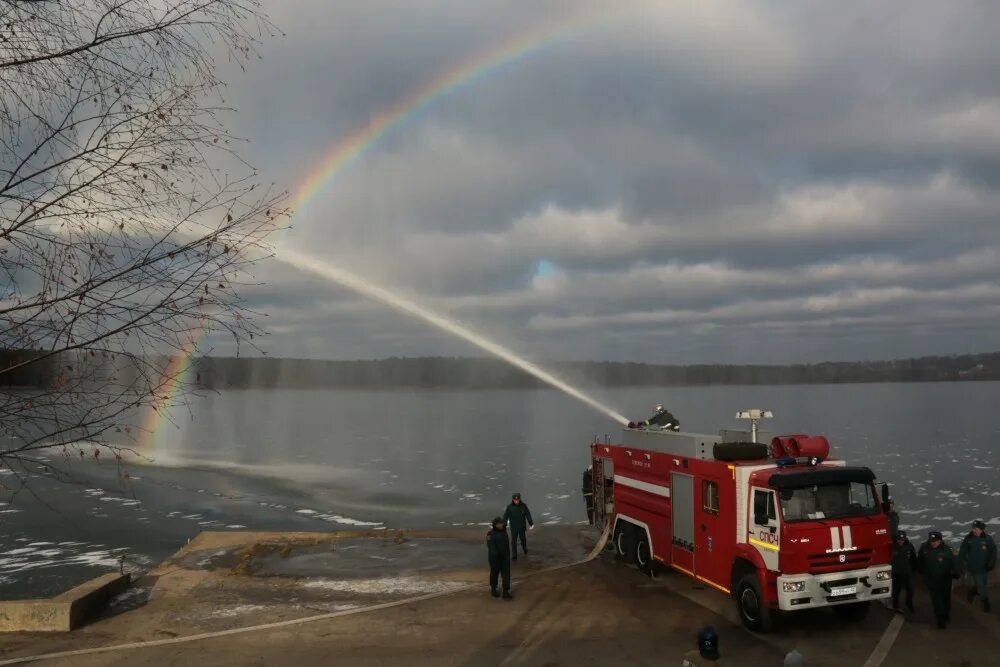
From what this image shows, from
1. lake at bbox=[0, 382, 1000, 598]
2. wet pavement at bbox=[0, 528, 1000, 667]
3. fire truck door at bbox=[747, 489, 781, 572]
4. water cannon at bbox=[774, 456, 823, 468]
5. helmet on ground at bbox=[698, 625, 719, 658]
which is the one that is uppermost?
water cannon at bbox=[774, 456, 823, 468]

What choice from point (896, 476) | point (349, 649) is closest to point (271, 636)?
point (349, 649)

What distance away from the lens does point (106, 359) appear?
4699 mm

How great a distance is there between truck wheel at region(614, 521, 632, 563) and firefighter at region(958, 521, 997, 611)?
7156 millimetres

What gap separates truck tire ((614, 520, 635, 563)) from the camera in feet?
62.8

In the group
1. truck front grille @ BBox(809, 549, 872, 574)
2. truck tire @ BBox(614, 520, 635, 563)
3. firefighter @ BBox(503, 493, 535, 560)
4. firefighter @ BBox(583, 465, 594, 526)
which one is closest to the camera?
truck front grille @ BBox(809, 549, 872, 574)

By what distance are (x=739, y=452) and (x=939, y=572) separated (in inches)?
154

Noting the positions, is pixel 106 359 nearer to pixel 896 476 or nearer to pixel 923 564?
pixel 923 564

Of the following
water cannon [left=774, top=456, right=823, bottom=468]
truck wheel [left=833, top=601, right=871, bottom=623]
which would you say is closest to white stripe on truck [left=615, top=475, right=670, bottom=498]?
water cannon [left=774, top=456, right=823, bottom=468]

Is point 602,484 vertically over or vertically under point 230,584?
over

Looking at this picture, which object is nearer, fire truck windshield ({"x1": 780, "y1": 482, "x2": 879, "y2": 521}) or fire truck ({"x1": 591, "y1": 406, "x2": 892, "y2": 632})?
fire truck ({"x1": 591, "y1": 406, "x2": 892, "y2": 632})

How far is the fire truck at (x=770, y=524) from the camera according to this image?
43.5 ft

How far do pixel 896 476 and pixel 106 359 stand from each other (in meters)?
64.2

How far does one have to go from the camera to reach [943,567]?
13609 millimetres

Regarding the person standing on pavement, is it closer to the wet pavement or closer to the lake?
the wet pavement
